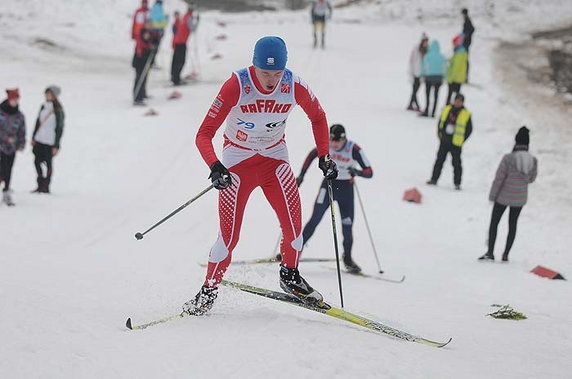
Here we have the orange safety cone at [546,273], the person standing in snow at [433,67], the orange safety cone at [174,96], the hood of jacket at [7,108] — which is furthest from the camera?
the orange safety cone at [174,96]

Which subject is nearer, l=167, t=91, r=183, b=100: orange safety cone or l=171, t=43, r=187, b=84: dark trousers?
l=167, t=91, r=183, b=100: orange safety cone

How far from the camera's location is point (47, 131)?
1177 centimetres

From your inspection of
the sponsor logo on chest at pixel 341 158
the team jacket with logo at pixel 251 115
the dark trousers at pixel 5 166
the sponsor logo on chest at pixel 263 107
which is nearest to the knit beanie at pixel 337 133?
the sponsor logo on chest at pixel 341 158

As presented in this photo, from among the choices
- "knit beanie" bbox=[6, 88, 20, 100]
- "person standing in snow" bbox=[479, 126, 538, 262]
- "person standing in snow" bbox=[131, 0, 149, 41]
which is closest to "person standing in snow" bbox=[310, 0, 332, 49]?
"person standing in snow" bbox=[131, 0, 149, 41]

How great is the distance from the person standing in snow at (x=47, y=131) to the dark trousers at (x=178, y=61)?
8.70m

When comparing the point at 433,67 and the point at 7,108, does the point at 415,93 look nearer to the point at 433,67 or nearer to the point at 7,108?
the point at 433,67

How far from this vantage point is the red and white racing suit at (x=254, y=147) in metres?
5.53

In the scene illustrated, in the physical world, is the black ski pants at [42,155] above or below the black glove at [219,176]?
below

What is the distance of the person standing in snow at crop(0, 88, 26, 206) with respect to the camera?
10625 mm

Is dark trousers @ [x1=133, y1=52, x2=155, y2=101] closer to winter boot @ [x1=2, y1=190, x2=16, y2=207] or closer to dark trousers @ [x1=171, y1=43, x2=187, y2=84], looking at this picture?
dark trousers @ [x1=171, y1=43, x2=187, y2=84]

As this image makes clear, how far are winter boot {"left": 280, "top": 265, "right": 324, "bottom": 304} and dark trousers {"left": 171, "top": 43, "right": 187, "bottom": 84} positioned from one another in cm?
1517

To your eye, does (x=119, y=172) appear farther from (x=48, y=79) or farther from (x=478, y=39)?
(x=478, y=39)

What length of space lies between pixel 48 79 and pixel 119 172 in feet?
25.8

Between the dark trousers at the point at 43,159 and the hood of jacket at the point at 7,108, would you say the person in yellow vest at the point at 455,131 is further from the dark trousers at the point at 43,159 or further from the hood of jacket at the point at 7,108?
the hood of jacket at the point at 7,108
